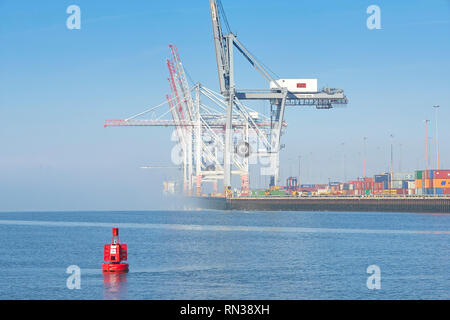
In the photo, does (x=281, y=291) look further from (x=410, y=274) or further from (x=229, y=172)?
(x=229, y=172)


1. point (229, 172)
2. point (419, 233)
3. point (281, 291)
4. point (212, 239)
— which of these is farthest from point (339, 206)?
point (281, 291)

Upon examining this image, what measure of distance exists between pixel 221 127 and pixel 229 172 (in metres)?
19.6

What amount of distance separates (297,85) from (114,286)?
7981cm

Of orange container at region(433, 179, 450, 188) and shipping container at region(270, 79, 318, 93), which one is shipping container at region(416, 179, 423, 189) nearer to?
orange container at region(433, 179, 450, 188)

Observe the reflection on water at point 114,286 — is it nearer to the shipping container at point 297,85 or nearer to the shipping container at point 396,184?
the shipping container at point 297,85

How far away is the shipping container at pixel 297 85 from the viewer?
10294cm

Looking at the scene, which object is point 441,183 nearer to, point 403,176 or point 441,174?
point 441,174

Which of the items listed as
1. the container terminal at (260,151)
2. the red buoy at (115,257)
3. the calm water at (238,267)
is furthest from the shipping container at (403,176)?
the red buoy at (115,257)

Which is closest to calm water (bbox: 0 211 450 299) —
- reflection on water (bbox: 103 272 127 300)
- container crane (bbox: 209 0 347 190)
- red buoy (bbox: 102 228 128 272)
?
reflection on water (bbox: 103 272 127 300)

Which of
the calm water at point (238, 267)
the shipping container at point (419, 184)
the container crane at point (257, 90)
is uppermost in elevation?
the container crane at point (257, 90)

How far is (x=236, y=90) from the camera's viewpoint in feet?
341

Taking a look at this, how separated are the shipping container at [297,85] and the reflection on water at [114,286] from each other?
75.8 m
